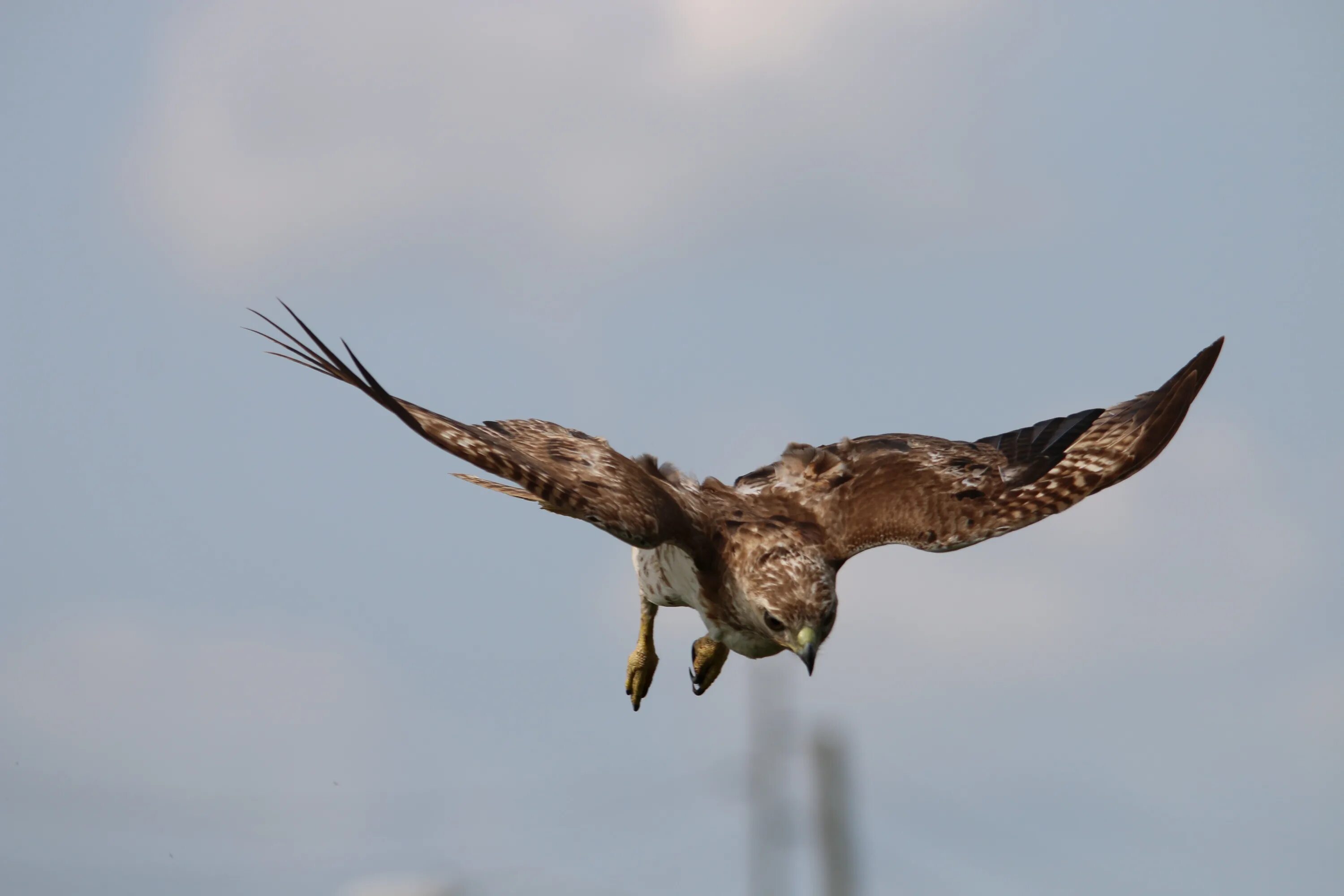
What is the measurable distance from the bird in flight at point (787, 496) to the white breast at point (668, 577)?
0.02 m

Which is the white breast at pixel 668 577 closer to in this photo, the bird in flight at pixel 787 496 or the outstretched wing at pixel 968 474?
the bird in flight at pixel 787 496

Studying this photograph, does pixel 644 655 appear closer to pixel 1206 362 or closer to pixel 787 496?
pixel 787 496

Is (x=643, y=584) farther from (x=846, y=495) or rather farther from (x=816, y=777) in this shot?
(x=816, y=777)

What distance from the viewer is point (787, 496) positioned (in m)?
13.2

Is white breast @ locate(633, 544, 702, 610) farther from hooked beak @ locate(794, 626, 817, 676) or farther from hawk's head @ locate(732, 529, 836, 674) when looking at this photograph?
hooked beak @ locate(794, 626, 817, 676)

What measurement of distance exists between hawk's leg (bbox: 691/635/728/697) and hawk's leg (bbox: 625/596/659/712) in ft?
1.09

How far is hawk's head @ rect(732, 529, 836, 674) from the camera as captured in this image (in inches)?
461

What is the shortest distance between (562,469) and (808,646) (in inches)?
81.7

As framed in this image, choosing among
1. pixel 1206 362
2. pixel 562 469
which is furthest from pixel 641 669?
pixel 1206 362

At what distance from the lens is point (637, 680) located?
551 inches

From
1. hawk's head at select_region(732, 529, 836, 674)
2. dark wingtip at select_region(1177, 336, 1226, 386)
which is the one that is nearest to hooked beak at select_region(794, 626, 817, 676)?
hawk's head at select_region(732, 529, 836, 674)

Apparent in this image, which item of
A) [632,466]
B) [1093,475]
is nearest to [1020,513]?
[1093,475]

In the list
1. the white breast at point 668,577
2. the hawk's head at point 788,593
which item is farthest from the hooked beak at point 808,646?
the white breast at point 668,577

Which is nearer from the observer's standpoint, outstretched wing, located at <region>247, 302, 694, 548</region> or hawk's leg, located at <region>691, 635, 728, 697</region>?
outstretched wing, located at <region>247, 302, 694, 548</region>
